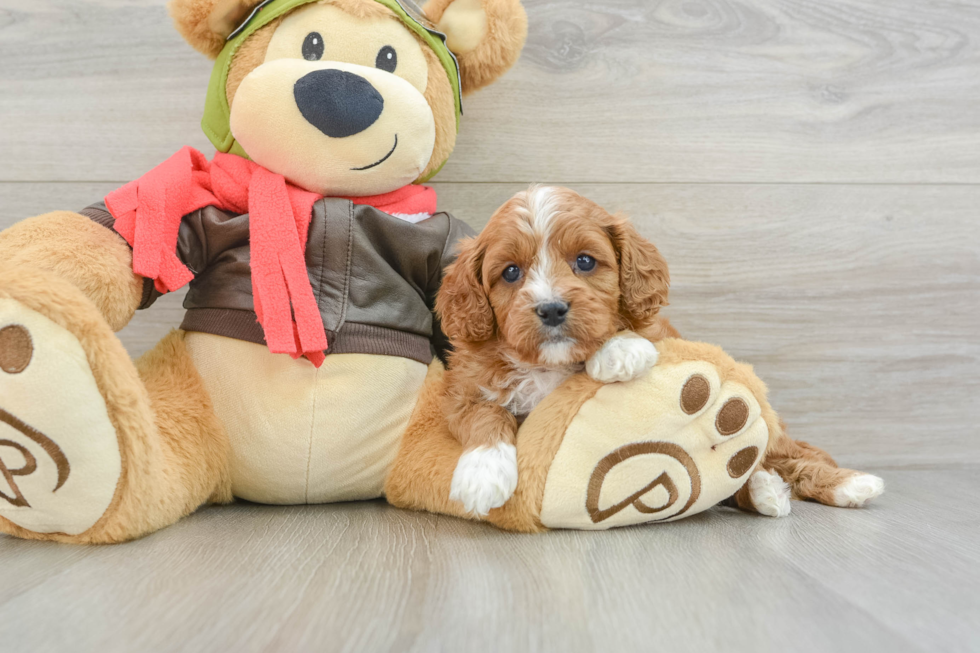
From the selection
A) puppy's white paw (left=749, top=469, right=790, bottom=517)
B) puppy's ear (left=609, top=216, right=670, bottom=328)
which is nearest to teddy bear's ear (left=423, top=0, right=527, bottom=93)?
puppy's ear (left=609, top=216, right=670, bottom=328)

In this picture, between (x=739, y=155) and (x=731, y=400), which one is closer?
(x=731, y=400)

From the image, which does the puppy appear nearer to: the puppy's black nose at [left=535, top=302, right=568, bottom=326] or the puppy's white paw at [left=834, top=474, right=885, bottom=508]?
the puppy's black nose at [left=535, top=302, right=568, bottom=326]

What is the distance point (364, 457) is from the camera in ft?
4.69

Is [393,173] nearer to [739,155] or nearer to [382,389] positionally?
[382,389]

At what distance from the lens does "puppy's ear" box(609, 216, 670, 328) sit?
1.30 m

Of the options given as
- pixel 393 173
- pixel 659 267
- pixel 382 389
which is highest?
pixel 393 173

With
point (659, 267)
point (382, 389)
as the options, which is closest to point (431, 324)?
point (382, 389)

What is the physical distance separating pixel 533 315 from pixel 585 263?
16 centimetres

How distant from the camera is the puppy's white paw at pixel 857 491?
1.48 meters

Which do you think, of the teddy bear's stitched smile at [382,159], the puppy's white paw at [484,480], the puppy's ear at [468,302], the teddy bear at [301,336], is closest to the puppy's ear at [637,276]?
the teddy bear at [301,336]

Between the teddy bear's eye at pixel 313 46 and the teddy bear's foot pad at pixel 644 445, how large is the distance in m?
0.91

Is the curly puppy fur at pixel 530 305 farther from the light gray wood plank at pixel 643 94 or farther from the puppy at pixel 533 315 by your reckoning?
the light gray wood plank at pixel 643 94

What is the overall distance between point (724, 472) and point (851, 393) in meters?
0.94

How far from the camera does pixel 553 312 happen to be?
1.18 meters
